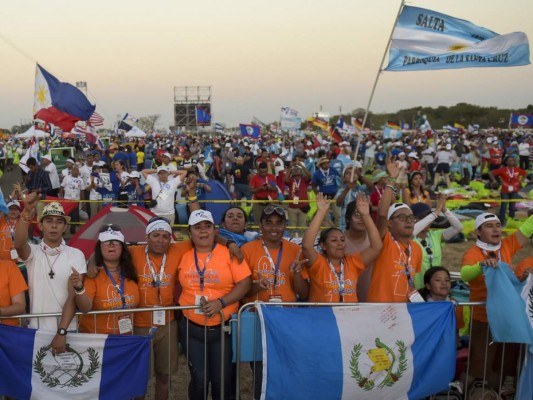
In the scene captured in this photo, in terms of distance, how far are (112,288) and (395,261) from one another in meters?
2.52

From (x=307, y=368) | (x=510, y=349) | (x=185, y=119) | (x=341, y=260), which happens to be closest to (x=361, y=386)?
(x=307, y=368)

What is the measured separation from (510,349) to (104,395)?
3617 mm

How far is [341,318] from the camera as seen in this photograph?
158 inches

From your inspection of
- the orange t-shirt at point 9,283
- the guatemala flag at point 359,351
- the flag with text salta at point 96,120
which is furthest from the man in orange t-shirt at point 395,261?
the flag with text salta at point 96,120

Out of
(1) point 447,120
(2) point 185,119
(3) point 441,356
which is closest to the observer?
(3) point 441,356

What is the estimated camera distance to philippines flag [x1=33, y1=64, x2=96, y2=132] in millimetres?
10844

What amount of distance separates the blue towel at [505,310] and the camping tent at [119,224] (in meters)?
5.35

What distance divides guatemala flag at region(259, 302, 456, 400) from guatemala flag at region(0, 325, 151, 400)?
3.62ft

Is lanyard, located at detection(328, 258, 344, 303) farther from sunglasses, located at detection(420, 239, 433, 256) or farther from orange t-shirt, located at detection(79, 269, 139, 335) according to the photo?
orange t-shirt, located at detection(79, 269, 139, 335)

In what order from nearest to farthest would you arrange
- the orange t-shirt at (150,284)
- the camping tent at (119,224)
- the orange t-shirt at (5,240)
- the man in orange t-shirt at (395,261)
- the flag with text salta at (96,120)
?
the orange t-shirt at (150,284) → the man in orange t-shirt at (395,261) → the orange t-shirt at (5,240) → the camping tent at (119,224) → the flag with text salta at (96,120)

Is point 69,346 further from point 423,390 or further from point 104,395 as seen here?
point 423,390

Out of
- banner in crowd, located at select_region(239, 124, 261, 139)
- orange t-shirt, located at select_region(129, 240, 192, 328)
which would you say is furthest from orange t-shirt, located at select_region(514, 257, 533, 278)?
banner in crowd, located at select_region(239, 124, 261, 139)

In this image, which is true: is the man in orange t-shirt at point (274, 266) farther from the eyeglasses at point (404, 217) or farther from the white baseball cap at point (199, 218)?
A: the eyeglasses at point (404, 217)

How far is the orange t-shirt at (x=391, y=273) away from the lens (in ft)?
14.5
